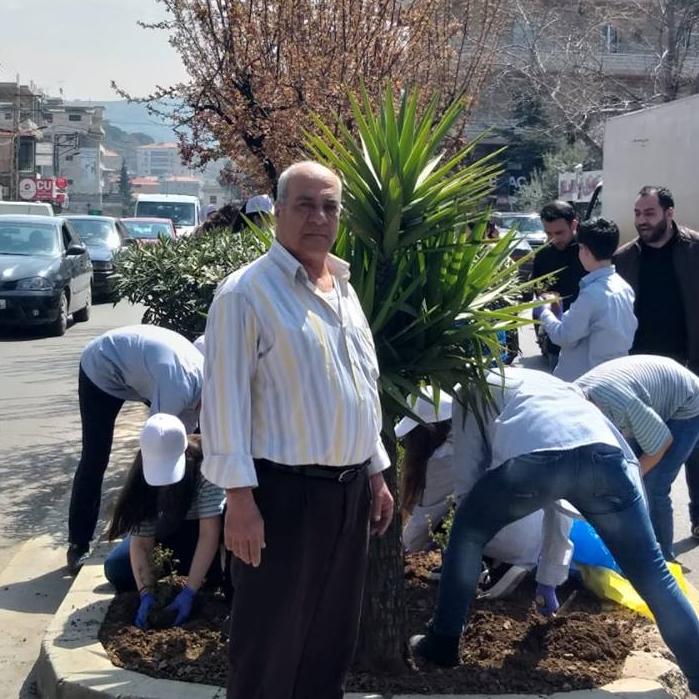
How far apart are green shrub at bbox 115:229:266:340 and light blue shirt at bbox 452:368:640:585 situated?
3.16 meters

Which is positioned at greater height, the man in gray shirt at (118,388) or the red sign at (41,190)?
the man in gray shirt at (118,388)

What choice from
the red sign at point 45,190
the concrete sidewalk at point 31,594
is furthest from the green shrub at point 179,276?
the red sign at point 45,190

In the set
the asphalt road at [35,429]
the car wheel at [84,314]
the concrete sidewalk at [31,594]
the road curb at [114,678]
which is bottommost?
the car wheel at [84,314]

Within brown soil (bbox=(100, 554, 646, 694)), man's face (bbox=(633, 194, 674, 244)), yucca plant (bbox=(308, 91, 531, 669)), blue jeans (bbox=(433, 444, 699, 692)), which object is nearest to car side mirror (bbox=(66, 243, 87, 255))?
man's face (bbox=(633, 194, 674, 244))

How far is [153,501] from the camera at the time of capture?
505 cm

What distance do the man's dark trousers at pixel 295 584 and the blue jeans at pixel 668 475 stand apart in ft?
8.67

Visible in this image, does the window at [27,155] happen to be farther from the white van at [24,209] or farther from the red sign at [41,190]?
the white van at [24,209]

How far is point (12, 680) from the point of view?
16.2 ft

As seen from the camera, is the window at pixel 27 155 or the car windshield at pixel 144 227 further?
the window at pixel 27 155

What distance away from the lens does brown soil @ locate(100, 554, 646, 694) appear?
14.5 feet

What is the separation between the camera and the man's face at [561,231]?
795cm

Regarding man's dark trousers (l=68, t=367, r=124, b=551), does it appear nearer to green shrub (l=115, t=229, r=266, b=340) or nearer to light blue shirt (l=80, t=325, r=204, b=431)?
light blue shirt (l=80, t=325, r=204, b=431)

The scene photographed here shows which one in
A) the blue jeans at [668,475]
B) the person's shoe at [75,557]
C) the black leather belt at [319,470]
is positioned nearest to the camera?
the black leather belt at [319,470]

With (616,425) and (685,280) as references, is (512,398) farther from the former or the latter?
(685,280)
